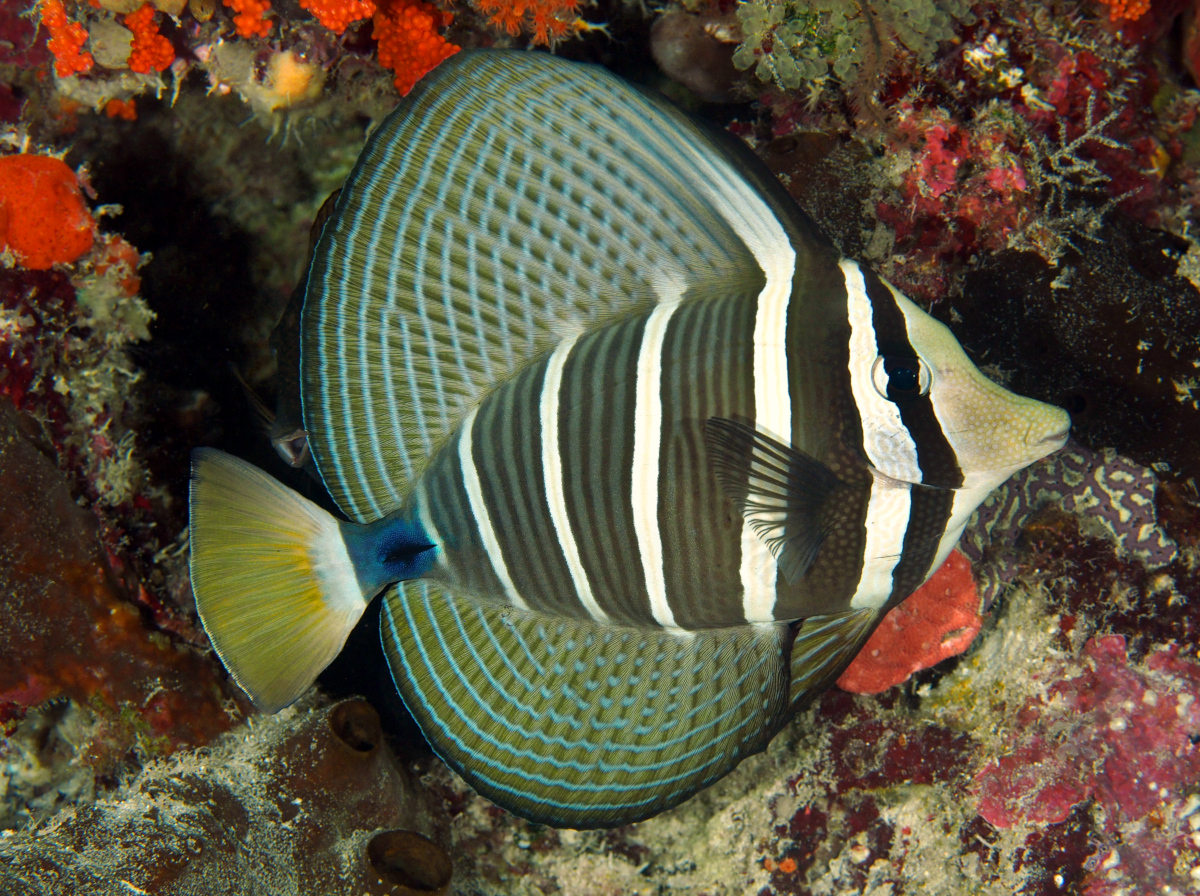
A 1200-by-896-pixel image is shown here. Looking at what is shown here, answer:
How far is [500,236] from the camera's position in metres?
1.73

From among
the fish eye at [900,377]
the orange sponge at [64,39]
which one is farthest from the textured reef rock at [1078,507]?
the orange sponge at [64,39]

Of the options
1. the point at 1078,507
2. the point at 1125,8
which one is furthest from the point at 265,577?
the point at 1125,8

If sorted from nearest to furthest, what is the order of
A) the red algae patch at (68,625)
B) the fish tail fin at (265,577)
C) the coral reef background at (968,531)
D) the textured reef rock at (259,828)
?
the fish tail fin at (265,577), the textured reef rock at (259,828), the red algae patch at (68,625), the coral reef background at (968,531)

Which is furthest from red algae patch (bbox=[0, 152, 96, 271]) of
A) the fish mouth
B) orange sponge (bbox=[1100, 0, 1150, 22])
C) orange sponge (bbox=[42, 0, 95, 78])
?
orange sponge (bbox=[1100, 0, 1150, 22])

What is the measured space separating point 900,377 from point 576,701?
48.6 inches

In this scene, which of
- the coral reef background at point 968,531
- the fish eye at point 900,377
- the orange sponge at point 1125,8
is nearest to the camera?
the fish eye at point 900,377

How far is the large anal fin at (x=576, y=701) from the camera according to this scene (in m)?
1.97

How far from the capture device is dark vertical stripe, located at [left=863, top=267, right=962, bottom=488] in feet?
5.24

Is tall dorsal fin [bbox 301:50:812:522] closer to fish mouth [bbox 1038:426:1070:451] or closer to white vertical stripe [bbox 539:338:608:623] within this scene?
white vertical stripe [bbox 539:338:608:623]

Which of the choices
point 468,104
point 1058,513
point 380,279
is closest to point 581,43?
point 468,104

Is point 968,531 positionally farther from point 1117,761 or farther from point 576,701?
point 576,701

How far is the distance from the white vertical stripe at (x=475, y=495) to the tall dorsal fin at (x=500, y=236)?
6 cm

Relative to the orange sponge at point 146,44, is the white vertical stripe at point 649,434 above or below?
below

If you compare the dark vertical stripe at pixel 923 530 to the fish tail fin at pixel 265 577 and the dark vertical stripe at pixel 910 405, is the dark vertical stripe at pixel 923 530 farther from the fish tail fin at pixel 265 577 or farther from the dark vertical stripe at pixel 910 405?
the fish tail fin at pixel 265 577
